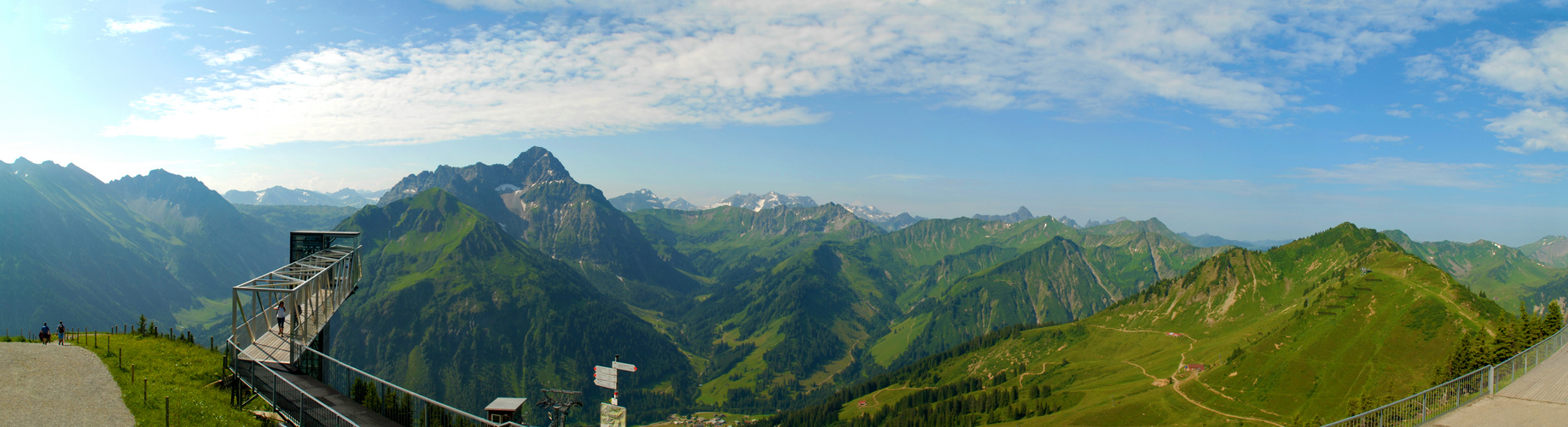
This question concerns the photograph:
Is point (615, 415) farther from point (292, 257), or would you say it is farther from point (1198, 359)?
point (1198, 359)

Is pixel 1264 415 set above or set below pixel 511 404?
below

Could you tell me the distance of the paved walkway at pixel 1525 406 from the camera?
37219 mm

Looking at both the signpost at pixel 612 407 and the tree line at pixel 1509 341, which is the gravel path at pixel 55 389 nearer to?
the signpost at pixel 612 407

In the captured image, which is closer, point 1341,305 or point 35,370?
point 35,370

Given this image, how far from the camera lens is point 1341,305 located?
157125mm

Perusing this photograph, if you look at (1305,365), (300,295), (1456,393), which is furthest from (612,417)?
(1305,365)

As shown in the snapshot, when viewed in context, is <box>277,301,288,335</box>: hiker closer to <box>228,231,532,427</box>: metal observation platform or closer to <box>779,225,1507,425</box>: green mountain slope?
<box>228,231,532,427</box>: metal observation platform

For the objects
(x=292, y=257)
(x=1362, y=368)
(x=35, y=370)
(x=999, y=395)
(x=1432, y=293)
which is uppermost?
(x=292, y=257)

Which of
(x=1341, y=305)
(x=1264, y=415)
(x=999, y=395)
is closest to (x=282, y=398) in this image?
(x=1264, y=415)

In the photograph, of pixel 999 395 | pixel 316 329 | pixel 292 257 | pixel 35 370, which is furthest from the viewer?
pixel 999 395

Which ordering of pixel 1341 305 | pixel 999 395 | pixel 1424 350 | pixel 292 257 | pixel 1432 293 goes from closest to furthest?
pixel 292 257 < pixel 1424 350 < pixel 1432 293 < pixel 1341 305 < pixel 999 395

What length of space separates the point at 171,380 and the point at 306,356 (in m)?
6.76

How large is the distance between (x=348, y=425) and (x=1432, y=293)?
7777 inches

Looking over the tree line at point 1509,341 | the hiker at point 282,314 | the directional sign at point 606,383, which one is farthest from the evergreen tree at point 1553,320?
the hiker at point 282,314
